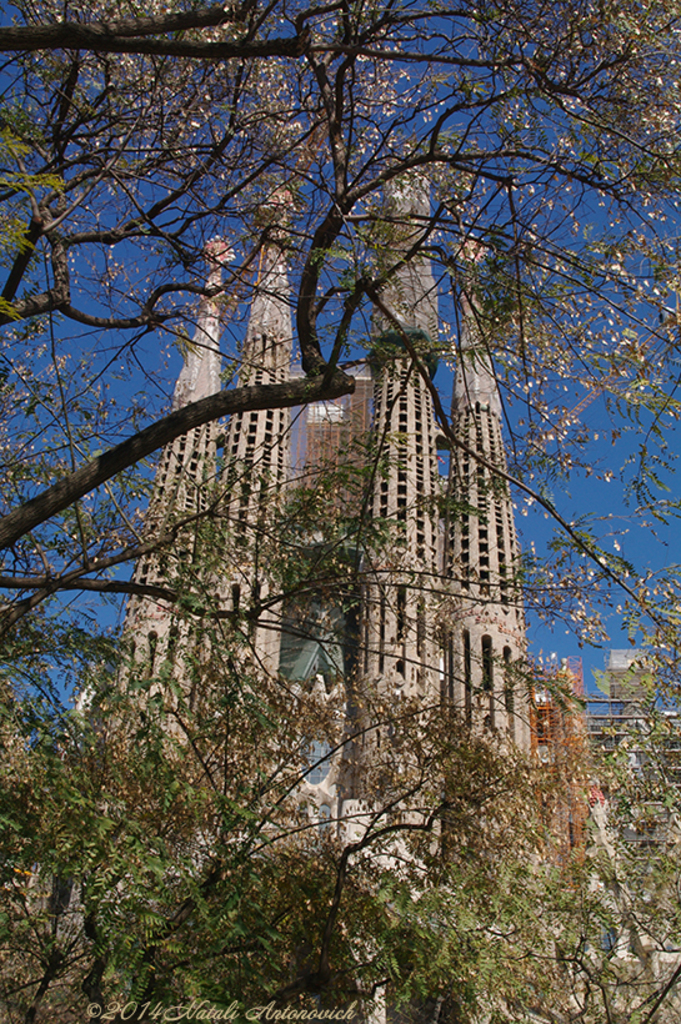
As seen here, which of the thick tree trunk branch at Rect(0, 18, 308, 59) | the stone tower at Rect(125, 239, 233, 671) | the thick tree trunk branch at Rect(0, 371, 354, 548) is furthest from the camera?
the stone tower at Rect(125, 239, 233, 671)

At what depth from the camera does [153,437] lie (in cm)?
390

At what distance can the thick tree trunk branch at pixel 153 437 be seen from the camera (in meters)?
3.62

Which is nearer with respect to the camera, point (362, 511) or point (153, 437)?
point (153, 437)

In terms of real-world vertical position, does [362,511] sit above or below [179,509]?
below

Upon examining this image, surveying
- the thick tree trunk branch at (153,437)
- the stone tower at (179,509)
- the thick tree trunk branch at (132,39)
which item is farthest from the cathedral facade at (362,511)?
the thick tree trunk branch at (132,39)

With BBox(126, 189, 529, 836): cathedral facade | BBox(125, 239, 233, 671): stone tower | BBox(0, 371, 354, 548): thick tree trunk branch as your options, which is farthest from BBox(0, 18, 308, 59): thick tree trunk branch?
BBox(0, 371, 354, 548): thick tree trunk branch

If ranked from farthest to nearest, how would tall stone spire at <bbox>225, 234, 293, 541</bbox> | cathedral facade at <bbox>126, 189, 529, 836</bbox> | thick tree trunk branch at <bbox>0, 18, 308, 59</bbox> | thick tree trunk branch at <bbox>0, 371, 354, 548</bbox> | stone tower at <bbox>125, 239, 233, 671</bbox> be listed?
tall stone spire at <bbox>225, 234, 293, 541</bbox>, stone tower at <bbox>125, 239, 233, 671</bbox>, cathedral facade at <bbox>126, 189, 529, 836</bbox>, thick tree trunk branch at <bbox>0, 371, 354, 548</bbox>, thick tree trunk branch at <bbox>0, 18, 308, 59</bbox>

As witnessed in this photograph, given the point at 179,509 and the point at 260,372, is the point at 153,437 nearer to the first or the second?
the point at 179,509

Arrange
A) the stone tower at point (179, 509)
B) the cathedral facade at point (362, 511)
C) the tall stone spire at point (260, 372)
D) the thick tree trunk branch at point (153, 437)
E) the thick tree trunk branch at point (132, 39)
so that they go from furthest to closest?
the tall stone spire at point (260, 372)
the stone tower at point (179, 509)
the cathedral facade at point (362, 511)
the thick tree trunk branch at point (153, 437)
the thick tree trunk branch at point (132, 39)

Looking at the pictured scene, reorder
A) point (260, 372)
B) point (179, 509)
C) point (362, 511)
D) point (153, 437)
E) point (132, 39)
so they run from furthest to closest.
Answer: point (260, 372) < point (179, 509) < point (362, 511) < point (153, 437) < point (132, 39)

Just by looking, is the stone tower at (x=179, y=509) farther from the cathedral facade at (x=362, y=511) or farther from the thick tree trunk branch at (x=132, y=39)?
the thick tree trunk branch at (x=132, y=39)

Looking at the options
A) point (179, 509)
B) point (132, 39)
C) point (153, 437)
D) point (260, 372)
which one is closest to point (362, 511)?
point (153, 437)

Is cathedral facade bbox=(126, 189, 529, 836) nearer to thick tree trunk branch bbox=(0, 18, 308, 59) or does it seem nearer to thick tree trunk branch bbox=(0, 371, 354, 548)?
thick tree trunk branch bbox=(0, 371, 354, 548)

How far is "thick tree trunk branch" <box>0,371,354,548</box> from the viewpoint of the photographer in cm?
362
